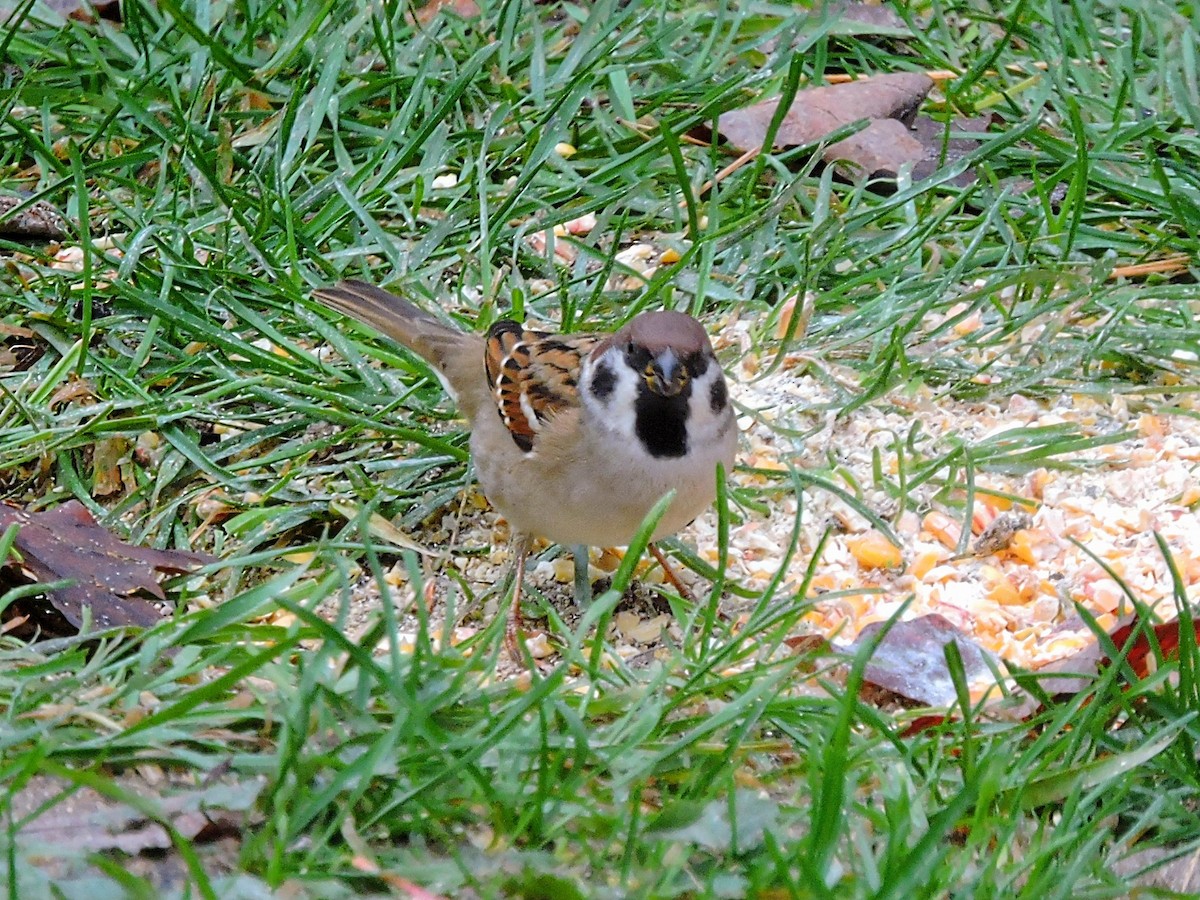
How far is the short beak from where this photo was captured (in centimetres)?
273

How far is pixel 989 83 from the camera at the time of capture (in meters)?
4.56

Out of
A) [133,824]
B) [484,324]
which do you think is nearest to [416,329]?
[484,324]

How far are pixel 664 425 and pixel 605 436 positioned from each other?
0.38 ft

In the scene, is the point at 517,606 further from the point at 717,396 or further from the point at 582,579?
the point at 717,396

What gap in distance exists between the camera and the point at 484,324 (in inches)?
145

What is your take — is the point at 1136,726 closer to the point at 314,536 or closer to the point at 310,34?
the point at 314,536

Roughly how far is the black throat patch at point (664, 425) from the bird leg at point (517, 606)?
0.37 meters

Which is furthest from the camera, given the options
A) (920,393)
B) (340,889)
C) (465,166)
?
(465,166)

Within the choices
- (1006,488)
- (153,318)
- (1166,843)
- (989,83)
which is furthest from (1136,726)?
(989,83)

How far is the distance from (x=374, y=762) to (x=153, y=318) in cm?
199

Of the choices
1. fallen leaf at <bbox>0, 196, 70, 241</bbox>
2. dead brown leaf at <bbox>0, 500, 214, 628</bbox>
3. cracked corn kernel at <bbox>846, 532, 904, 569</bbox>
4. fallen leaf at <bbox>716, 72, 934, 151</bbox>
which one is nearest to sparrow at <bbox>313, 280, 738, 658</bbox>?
cracked corn kernel at <bbox>846, 532, 904, 569</bbox>

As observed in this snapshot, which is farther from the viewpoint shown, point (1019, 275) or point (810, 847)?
point (1019, 275)

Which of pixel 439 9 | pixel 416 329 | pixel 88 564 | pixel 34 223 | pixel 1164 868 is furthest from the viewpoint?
pixel 439 9

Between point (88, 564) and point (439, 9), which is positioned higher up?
point (439, 9)
